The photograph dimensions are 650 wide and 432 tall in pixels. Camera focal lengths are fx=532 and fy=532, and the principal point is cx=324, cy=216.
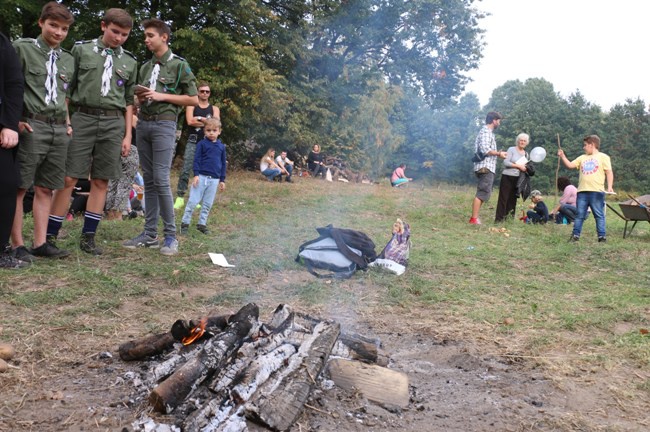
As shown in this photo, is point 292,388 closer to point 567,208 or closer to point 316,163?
point 567,208

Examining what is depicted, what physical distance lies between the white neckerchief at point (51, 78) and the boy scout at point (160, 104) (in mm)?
751

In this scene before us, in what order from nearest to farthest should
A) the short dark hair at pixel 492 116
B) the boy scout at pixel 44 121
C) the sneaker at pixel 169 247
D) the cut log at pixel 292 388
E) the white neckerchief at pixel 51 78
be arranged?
the cut log at pixel 292 388 → the boy scout at pixel 44 121 → the white neckerchief at pixel 51 78 → the sneaker at pixel 169 247 → the short dark hair at pixel 492 116

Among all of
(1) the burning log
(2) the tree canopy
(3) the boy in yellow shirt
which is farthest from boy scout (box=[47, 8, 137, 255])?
(2) the tree canopy

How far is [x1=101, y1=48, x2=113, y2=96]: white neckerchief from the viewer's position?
15.5 ft

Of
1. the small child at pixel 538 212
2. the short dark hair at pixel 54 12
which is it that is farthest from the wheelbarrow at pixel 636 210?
the short dark hair at pixel 54 12

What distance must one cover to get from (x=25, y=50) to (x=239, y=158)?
55.1 feet

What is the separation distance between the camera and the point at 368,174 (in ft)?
97.6

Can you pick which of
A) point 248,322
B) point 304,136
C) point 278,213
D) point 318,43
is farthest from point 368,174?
point 248,322

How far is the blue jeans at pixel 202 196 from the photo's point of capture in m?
6.54

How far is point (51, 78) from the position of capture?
4398mm

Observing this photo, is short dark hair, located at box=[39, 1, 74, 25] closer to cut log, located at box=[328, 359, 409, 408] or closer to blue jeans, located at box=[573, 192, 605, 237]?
cut log, located at box=[328, 359, 409, 408]

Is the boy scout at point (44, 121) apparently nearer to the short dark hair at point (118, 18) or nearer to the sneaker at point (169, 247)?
the short dark hair at point (118, 18)

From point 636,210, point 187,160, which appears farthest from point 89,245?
point 636,210

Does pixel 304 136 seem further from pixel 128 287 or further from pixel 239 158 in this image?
pixel 128 287
